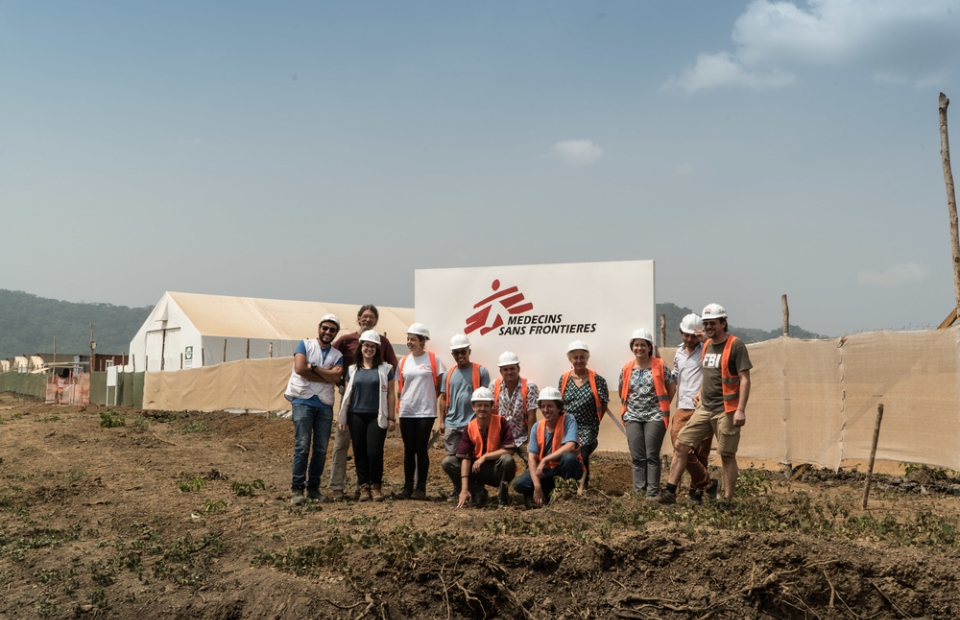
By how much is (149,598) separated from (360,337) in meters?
3.09

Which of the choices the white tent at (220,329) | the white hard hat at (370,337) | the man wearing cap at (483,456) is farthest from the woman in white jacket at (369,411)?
the white tent at (220,329)

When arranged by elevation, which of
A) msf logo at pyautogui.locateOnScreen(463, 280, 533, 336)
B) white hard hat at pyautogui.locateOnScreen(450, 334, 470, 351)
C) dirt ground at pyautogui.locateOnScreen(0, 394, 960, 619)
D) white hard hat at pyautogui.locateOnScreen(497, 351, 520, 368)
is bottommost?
dirt ground at pyautogui.locateOnScreen(0, 394, 960, 619)

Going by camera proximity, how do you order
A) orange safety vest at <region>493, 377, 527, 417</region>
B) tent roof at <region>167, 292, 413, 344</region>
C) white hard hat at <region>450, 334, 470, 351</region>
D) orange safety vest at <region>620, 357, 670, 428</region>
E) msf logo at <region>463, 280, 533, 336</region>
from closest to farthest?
orange safety vest at <region>620, 357, 670, 428</region> → orange safety vest at <region>493, 377, 527, 417</region> → white hard hat at <region>450, 334, 470, 351</region> → msf logo at <region>463, 280, 533, 336</region> → tent roof at <region>167, 292, 413, 344</region>

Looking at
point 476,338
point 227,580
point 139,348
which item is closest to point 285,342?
point 139,348

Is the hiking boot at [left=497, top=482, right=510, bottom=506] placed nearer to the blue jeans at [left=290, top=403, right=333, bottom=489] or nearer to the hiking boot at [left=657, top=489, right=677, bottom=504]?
the hiking boot at [left=657, top=489, right=677, bottom=504]

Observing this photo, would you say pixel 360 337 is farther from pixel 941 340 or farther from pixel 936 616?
pixel 941 340

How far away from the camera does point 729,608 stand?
4.45 meters

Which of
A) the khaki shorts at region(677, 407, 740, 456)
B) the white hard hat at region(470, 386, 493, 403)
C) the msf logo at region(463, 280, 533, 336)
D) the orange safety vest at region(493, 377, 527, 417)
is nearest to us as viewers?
the khaki shorts at region(677, 407, 740, 456)

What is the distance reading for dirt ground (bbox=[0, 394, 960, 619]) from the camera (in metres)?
4.52

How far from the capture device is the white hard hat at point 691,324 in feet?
24.1

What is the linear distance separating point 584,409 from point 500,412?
0.78m

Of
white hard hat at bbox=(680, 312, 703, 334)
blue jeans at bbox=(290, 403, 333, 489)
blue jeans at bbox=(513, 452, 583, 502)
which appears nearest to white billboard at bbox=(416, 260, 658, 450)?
white hard hat at bbox=(680, 312, 703, 334)

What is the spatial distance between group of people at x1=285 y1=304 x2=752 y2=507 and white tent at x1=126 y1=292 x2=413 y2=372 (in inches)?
1075

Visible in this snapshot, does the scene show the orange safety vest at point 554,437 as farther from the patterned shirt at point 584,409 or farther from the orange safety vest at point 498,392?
the orange safety vest at point 498,392
